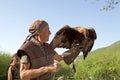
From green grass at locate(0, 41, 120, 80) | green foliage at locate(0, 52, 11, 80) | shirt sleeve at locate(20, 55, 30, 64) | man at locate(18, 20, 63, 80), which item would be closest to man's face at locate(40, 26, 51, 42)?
man at locate(18, 20, 63, 80)

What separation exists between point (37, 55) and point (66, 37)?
0.48 m

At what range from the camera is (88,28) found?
445 cm

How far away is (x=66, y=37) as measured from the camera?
15.1 feet

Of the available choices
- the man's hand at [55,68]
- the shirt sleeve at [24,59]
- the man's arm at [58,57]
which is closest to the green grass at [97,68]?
the man's arm at [58,57]

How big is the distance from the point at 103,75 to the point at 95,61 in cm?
107

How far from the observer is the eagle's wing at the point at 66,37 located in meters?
4.49

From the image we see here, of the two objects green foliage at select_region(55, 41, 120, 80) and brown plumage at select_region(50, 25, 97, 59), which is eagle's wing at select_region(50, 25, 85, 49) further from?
green foliage at select_region(55, 41, 120, 80)

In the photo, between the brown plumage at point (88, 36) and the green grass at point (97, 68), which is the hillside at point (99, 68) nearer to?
the green grass at point (97, 68)

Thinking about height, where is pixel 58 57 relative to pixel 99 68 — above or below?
above

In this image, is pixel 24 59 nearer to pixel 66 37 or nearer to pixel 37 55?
pixel 37 55

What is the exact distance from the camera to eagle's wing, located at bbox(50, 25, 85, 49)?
449 cm

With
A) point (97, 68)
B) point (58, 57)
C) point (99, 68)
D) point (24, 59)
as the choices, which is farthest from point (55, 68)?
point (99, 68)

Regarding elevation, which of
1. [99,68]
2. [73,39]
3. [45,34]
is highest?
[45,34]

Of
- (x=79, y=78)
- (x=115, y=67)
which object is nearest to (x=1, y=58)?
(x=79, y=78)
